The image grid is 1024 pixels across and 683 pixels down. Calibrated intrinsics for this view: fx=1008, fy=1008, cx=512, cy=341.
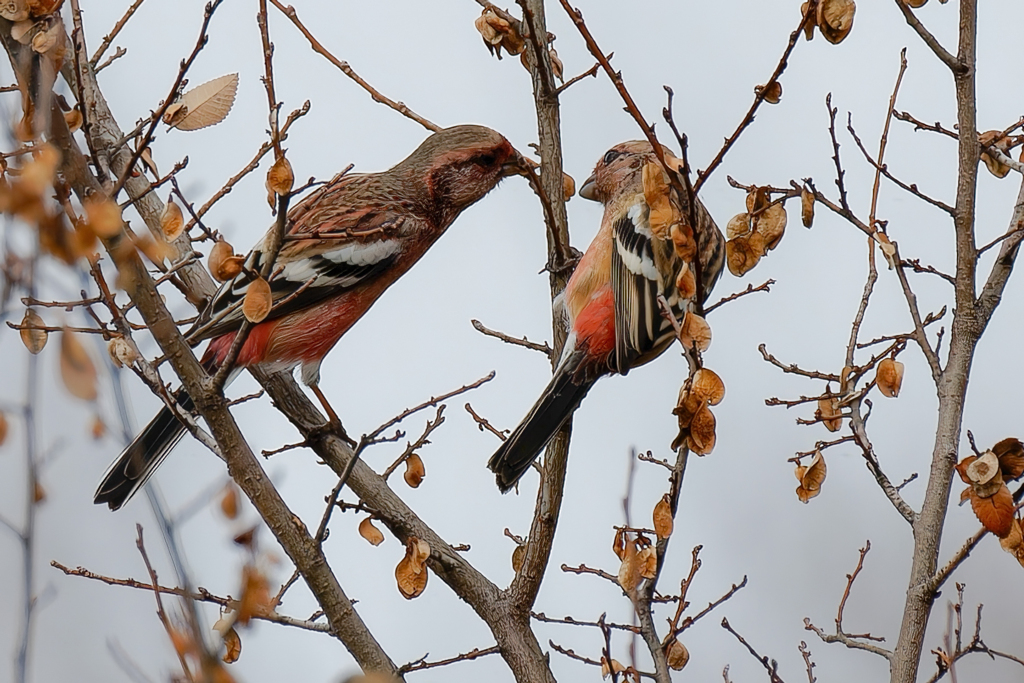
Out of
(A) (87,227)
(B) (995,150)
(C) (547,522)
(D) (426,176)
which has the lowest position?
(A) (87,227)

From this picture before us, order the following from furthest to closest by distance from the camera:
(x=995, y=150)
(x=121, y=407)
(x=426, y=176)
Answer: (x=426, y=176)
(x=995, y=150)
(x=121, y=407)

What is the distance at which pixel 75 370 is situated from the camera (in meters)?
1.05

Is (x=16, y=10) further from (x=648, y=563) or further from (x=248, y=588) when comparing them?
(x=648, y=563)

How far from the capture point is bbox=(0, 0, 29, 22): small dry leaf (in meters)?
1.91

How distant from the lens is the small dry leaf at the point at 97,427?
4.01 feet

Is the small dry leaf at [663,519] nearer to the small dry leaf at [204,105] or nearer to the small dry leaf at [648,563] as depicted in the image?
the small dry leaf at [648,563]

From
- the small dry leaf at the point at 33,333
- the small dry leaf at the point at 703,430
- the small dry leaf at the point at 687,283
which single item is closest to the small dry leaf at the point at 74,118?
the small dry leaf at the point at 33,333

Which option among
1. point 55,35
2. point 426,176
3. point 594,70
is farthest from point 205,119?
point 426,176

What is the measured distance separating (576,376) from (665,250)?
521 mm

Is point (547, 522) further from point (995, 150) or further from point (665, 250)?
point (995, 150)

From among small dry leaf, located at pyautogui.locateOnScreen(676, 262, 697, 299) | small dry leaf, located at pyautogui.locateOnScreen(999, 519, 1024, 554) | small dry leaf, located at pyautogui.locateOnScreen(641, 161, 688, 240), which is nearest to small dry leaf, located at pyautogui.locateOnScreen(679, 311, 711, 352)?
small dry leaf, located at pyautogui.locateOnScreen(676, 262, 697, 299)

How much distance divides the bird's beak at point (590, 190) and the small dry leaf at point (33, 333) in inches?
91.7

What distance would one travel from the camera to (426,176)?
390 cm

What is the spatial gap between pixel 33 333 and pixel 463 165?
6.76 ft
